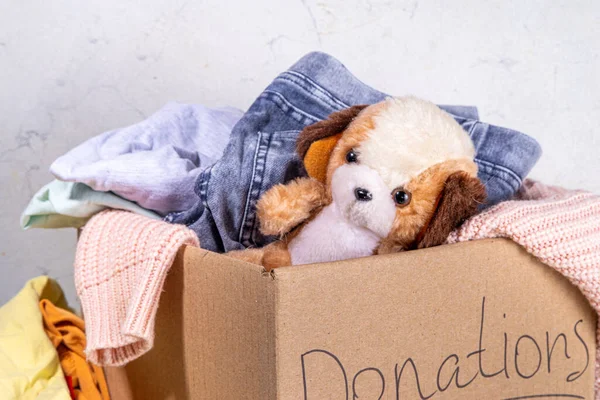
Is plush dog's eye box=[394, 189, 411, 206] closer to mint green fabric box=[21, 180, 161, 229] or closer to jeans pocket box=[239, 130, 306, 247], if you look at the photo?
jeans pocket box=[239, 130, 306, 247]

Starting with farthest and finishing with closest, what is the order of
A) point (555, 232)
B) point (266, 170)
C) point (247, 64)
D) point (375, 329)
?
point (247, 64) → point (266, 170) → point (555, 232) → point (375, 329)

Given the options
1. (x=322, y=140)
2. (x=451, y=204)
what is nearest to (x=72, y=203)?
(x=322, y=140)

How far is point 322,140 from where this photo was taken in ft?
2.09

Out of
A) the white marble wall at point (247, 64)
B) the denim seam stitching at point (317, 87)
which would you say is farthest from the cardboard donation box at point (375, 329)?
the white marble wall at point (247, 64)

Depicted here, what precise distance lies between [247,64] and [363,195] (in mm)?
584

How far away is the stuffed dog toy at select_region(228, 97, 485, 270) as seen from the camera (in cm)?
57

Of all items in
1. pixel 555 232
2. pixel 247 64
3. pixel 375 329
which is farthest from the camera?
pixel 247 64

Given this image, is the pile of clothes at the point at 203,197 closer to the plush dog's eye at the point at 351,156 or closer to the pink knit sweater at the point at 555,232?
the pink knit sweater at the point at 555,232

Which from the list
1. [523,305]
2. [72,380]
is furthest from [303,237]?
[72,380]

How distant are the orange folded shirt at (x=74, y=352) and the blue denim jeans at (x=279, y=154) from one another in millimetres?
218

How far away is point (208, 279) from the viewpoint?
0.51m

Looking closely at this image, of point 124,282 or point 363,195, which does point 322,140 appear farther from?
point 124,282

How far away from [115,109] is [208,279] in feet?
2.06

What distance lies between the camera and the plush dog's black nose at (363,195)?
567 millimetres
